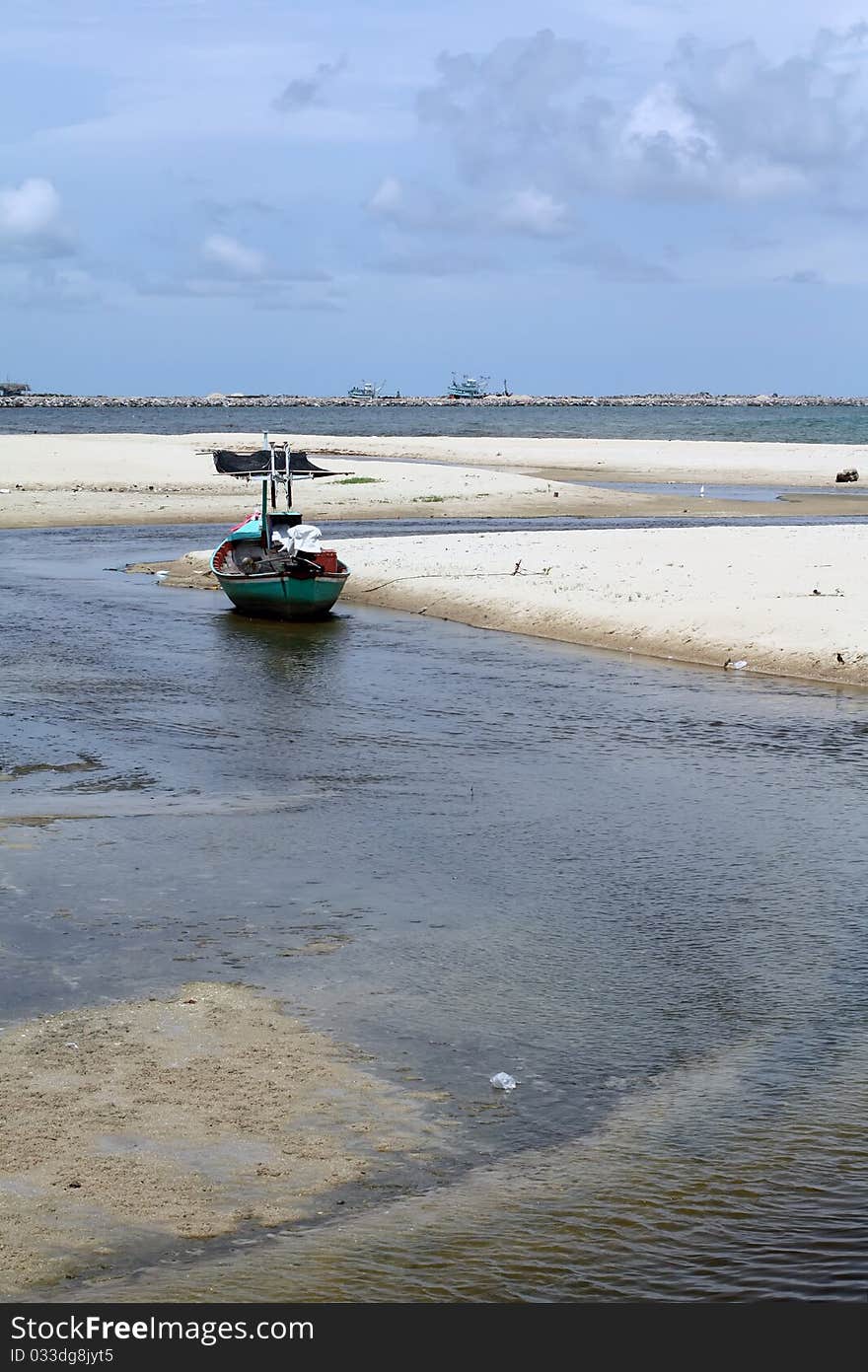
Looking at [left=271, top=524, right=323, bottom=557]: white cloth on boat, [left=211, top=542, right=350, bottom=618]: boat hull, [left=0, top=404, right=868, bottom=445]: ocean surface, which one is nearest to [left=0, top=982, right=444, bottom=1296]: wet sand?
[left=211, top=542, right=350, bottom=618]: boat hull

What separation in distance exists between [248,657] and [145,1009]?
15.3m

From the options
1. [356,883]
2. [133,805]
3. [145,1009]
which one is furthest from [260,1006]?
[133,805]

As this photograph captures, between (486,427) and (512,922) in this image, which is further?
(486,427)

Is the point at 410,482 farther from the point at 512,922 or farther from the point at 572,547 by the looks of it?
the point at 512,922

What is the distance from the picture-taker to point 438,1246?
7219mm

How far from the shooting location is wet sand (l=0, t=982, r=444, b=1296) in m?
7.34

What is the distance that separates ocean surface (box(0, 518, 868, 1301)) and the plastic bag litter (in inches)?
2.4

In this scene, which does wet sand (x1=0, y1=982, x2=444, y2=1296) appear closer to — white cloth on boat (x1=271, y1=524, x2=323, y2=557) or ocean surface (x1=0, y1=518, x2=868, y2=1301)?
ocean surface (x1=0, y1=518, x2=868, y2=1301)

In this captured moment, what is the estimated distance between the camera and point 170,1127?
831 cm

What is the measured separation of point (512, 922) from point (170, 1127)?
4.24 m

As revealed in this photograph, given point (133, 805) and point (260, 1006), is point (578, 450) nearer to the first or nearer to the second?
point (133, 805)

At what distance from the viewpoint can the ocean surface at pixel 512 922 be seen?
7.31 m

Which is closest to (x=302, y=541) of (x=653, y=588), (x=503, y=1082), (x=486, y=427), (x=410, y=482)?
(x=653, y=588)

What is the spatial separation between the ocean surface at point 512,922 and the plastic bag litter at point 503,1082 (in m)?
0.06
